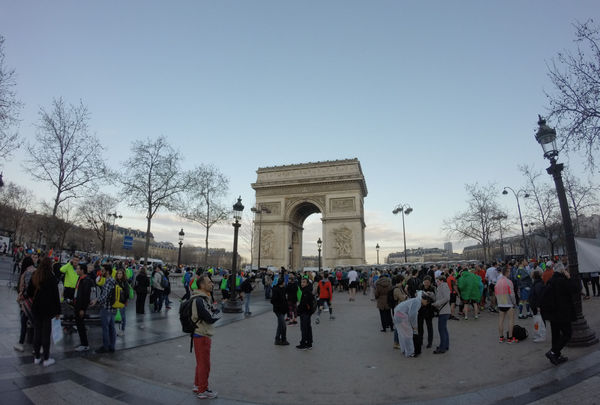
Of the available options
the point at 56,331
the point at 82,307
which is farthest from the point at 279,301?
the point at 56,331

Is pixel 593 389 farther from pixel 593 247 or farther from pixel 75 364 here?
pixel 75 364

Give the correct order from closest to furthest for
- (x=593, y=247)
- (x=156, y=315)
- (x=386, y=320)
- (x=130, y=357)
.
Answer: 1. (x=130, y=357)
2. (x=593, y=247)
3. (x=386, y=320)
4. (x=156, y=315)

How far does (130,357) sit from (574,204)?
37193mm

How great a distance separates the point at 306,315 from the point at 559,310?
492cm

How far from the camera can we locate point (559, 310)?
5.62 metres

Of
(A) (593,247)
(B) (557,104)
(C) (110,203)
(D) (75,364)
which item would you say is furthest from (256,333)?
(C) (110,203)

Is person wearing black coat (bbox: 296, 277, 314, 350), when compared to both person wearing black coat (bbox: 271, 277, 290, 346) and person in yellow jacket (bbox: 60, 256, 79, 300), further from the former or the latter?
person in yellow jacket (bbox: 60, 256, 79, 300)

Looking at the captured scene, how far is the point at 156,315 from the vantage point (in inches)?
472

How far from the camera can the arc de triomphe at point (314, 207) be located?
38281 millimetres

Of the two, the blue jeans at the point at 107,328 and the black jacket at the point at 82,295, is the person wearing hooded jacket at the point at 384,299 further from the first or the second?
the black jacket at the point at 82,295

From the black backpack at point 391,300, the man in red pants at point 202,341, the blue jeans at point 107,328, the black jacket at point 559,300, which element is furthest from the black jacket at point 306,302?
the black jacket at point 559,300

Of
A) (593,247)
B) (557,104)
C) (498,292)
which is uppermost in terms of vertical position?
(557,104)

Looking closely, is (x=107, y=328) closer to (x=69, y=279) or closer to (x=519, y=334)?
(x=69, y=279)

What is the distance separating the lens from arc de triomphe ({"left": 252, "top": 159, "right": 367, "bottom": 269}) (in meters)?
38.3
